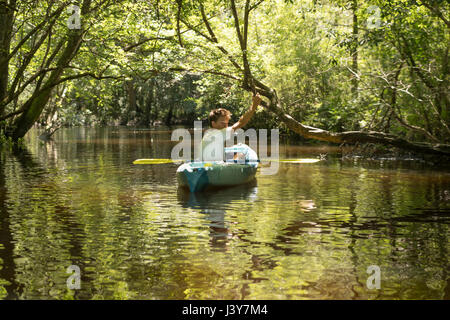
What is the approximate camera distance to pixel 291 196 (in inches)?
394

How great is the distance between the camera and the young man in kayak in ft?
34.2

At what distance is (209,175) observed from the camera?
1034 centimetres

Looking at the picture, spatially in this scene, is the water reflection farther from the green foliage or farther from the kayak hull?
the green foliage

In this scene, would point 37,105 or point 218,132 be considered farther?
point 37,105

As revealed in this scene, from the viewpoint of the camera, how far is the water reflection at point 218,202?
6801 mm

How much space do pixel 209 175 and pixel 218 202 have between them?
3.20ft

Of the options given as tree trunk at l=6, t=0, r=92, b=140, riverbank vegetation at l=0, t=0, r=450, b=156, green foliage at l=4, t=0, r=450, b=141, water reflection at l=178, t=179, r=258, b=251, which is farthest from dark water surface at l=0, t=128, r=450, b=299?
tree trunk at l=6, t=0, r=92, b=140

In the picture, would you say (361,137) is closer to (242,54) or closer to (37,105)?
(242,54)

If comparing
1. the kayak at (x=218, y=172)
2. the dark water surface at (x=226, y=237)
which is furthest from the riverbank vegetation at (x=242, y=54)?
the dark water surface at (x=226, y=237)

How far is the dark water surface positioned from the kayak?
0.25 metres

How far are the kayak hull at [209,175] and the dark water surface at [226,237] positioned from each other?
0.23 m

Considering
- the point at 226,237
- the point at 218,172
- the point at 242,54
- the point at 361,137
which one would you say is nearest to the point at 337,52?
the point at 361,137
